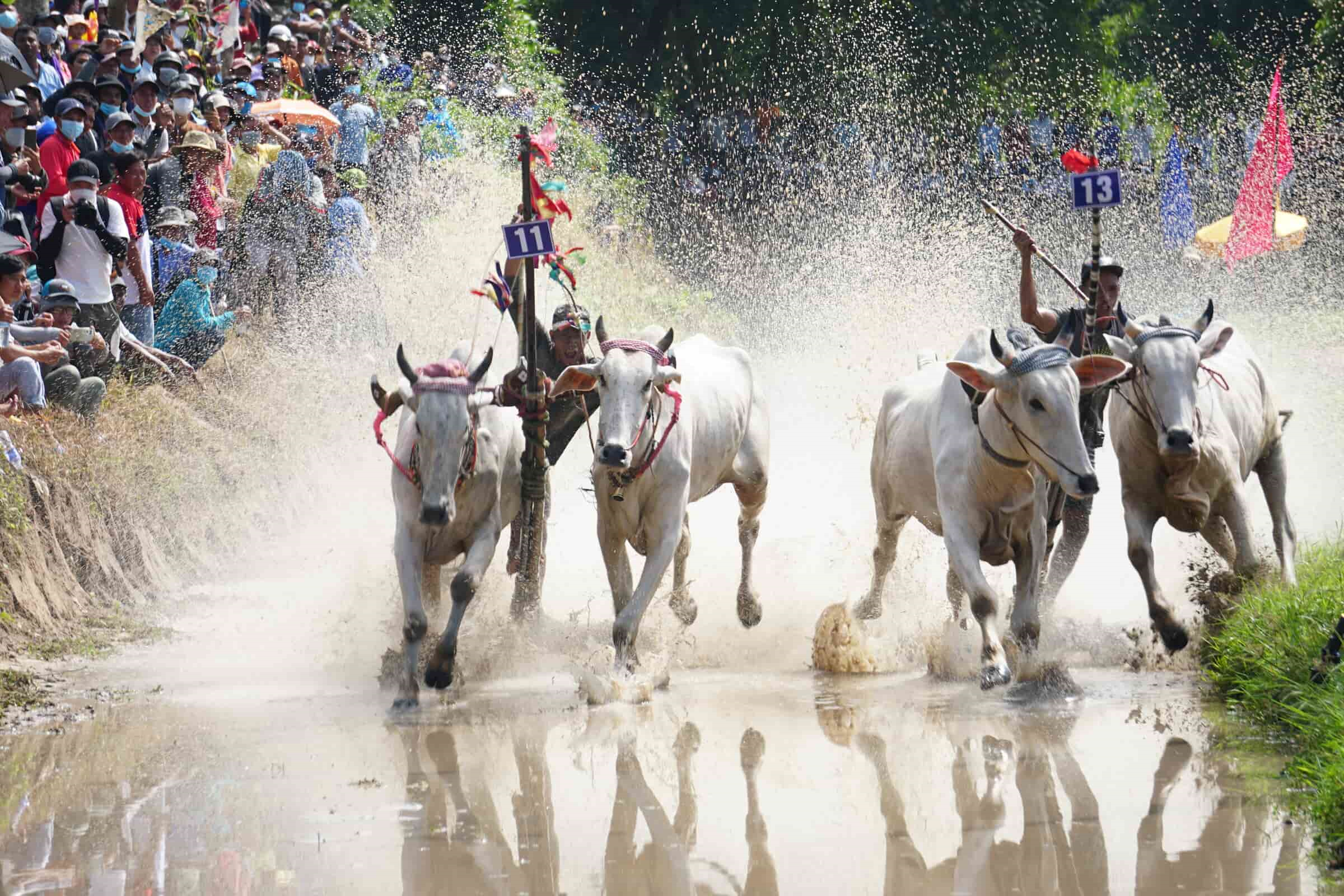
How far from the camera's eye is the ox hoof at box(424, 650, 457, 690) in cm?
834

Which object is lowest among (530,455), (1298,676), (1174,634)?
(1298,676)

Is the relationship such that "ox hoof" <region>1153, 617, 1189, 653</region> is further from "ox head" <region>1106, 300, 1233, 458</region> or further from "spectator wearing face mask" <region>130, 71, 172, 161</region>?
"spectator wearing face mask" <region>130, 71, 172, 161</region>

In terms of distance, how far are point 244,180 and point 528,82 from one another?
809cm

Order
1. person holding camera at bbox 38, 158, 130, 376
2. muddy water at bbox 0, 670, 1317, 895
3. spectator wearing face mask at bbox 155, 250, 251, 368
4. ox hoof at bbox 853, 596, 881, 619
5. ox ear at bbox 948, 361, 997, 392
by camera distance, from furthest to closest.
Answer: spectator wearing face mask at bbox 155, 250, 251, 368, person holding camera at bbox 38, 158, 130, 376, ox hoof at bbox 853, 596, 881, 619, ox ear at bbox 948, 361, 997, 392, muddy water at bbox 0, 670, 1317, 895

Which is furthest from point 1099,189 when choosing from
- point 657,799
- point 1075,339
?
point 657,799

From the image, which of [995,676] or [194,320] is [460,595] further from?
[194,320]

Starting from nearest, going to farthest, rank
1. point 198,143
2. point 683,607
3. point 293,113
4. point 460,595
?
1. point 460,595
2. point 683,607
3. point 198,143
4. point 293,113

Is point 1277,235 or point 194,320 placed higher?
point 1277,235

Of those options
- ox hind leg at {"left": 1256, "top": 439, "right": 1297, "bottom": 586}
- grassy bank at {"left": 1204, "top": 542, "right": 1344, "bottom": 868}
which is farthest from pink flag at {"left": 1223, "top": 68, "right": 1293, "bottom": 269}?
grassy bank at {"left": 1204, "top": 542, "right": 1344, "bottom": 868}

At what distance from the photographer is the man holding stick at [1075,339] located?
29.8ft

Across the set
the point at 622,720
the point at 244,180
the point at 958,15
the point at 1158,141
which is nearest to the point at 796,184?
the point at 958,15

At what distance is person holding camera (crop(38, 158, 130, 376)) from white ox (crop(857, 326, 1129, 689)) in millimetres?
5613

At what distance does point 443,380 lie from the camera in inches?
330

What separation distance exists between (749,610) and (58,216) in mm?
5434
